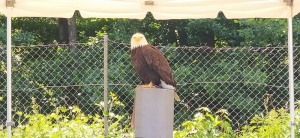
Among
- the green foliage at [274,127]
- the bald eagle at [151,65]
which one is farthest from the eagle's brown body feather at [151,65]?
the green foliage at [274,127]

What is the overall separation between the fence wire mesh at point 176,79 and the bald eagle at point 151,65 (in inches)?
76.7

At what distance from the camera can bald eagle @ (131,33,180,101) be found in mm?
3539

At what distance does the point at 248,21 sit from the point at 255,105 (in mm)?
2090

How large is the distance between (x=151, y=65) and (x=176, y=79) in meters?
2.53

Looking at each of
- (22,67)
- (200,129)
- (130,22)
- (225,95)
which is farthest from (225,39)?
(200,129)

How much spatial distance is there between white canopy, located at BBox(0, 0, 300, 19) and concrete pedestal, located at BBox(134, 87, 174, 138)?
0.79 meters

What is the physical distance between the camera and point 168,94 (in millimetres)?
3043

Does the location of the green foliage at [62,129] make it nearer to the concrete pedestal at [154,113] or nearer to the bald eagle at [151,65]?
the bald eagle at [151,65]

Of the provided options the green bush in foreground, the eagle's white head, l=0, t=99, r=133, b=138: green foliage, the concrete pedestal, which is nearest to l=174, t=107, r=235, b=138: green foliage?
the green bush in foreground

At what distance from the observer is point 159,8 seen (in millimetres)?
3779

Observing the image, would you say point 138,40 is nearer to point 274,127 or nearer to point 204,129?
point 204,129

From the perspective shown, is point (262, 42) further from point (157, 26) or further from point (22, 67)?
point (22, 67)

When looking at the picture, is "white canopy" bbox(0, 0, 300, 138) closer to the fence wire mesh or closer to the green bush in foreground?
the green bush in foreground

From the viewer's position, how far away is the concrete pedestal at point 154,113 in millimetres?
3002
